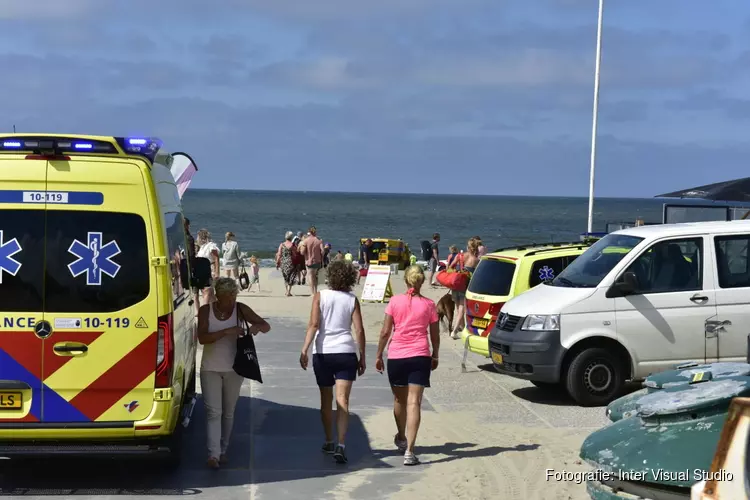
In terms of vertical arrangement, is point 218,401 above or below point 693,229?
below

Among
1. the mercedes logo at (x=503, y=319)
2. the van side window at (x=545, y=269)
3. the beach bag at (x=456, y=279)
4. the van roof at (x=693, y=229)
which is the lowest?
the mercedes logo at (x=503, y=319)

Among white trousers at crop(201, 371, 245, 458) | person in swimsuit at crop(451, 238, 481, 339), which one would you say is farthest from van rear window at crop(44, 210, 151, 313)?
person in swimsuit at crop(451, 238, 481, 339)

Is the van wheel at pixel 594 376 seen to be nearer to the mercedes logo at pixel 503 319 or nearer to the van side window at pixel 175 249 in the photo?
the mercedes logo at pixel 503 319

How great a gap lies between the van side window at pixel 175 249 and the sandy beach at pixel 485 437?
1.96 meters

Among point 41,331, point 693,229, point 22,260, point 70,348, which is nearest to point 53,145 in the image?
point 22,260

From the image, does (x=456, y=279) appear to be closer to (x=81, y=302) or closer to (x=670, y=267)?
(x=670, y=267)

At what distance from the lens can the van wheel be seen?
11.5 metres

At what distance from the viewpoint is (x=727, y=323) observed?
37.4ft

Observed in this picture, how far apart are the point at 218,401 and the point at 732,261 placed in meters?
6.00

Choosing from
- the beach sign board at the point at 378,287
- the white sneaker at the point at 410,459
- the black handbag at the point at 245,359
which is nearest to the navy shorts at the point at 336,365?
the black handbag at the point at 245,359

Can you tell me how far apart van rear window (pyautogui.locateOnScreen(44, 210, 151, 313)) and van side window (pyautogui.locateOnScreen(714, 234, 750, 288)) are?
6.69 m

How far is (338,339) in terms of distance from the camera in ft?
28.9

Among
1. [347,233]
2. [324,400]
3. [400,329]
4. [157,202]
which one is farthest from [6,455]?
[347,233]

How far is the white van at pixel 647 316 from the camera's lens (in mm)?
11406
